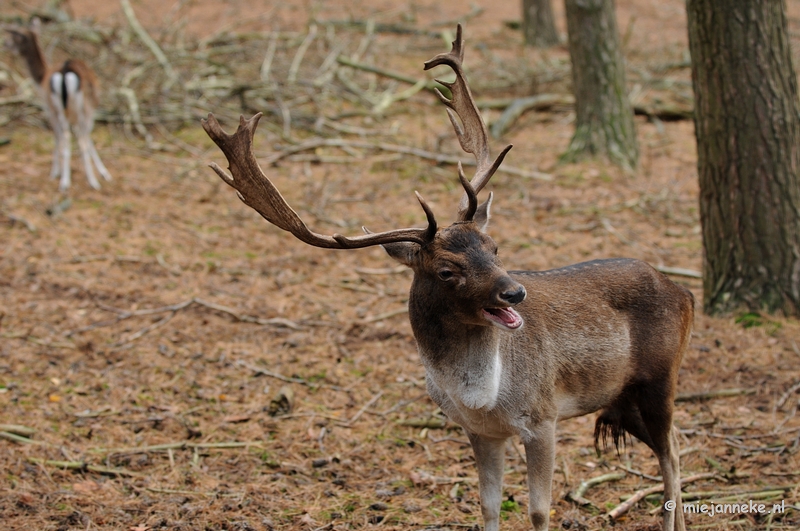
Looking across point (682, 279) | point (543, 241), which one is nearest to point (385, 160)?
point (543, 241)

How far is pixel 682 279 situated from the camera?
8.55m

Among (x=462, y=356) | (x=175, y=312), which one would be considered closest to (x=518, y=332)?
(x=462, y=356)

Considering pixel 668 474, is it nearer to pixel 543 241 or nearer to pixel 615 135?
pixel 543 241

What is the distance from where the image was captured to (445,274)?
4230 mm

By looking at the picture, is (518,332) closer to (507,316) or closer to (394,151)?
(507,316)

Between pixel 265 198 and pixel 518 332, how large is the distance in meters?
1.61

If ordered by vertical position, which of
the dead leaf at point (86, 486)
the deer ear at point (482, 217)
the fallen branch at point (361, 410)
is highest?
the deer ear at point (482, 217)

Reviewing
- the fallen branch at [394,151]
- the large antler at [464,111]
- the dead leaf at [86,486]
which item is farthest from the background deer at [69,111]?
the large antler at [464,111]

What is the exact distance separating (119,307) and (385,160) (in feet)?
16.6

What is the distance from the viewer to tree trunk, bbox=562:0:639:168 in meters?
11.5

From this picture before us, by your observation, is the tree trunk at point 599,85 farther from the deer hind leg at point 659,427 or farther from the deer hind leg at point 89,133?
the deer hind leg at point 659,427

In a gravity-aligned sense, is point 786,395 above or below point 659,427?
below

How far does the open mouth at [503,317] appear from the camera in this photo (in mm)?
4066

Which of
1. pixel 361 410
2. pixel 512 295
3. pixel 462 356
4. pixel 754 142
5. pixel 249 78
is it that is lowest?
pixel 361 410
